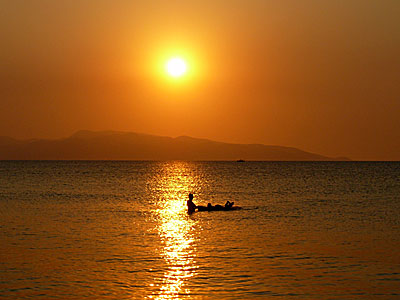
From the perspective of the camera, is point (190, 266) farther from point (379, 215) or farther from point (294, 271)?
point (379, 215)

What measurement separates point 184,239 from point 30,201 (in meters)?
33.6

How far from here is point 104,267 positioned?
83.7ft

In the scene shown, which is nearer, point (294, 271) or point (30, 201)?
point (294, 271)

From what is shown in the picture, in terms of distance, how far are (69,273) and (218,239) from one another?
1210 cm

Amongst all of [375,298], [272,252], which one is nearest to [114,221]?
[272,252]

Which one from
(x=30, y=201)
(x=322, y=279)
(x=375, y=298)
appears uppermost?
(x=30, y=201)

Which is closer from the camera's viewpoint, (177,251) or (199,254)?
(199,254)

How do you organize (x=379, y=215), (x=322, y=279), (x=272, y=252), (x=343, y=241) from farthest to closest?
(x=379, y=215), (x=343, y=241), (x=272, y=252), (x=322, y=279)

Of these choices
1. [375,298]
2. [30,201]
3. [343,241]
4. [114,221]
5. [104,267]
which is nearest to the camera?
[375,298]

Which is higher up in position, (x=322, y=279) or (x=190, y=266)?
(x=190, y=266)

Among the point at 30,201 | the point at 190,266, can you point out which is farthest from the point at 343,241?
the point at 30,201

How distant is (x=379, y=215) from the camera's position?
162 ft

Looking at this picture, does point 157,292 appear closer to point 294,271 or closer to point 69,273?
point 69,273

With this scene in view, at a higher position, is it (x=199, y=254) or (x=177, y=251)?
(x=177, y=251)
